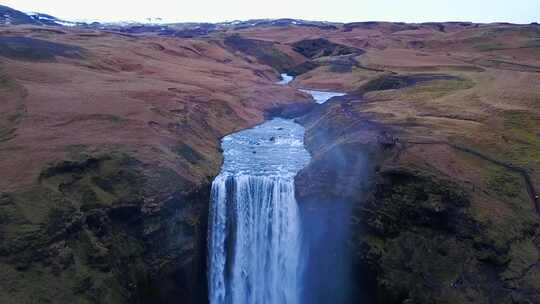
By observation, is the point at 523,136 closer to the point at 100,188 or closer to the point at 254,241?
the point at 254,241

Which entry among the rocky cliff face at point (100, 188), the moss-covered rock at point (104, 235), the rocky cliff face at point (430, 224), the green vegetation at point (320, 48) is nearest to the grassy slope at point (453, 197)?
the rocky cliff face at point (430, 224)

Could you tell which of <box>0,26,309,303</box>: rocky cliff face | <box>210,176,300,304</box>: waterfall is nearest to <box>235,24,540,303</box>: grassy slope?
<box>210,176,300,304</box>: waterfall

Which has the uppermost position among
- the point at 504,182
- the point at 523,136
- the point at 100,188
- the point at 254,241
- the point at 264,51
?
the point at 264,51

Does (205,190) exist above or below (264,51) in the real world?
below

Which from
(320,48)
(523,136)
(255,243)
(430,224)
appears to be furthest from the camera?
(320,48)

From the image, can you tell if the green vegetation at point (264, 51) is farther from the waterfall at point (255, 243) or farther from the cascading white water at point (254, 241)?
the waterfall at point (255, 243)

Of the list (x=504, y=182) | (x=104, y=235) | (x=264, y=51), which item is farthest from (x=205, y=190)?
(x=264, y=51)

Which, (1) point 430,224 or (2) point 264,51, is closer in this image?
(1) point 430,224

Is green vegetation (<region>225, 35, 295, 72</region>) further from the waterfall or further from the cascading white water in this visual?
the waterfall
